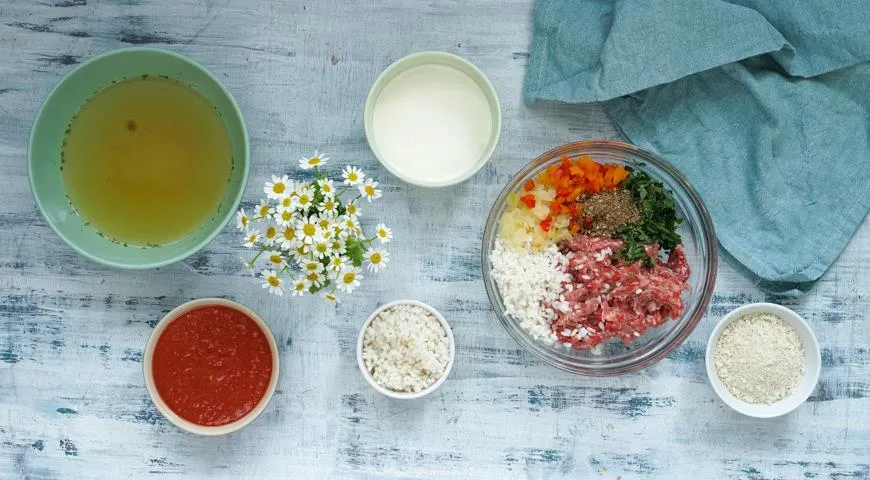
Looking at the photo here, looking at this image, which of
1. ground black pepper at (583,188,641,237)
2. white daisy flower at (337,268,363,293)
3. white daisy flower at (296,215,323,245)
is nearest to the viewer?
white daisy flower at (296,215,323,245)

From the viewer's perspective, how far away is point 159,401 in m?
1.98

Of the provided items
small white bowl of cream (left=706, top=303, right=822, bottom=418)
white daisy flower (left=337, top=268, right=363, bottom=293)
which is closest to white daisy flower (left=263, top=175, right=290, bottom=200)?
white daisy flower (left=337, top=268, right=363, bottom=293)

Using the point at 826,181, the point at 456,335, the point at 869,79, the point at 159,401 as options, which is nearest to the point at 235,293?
the point at 159,401

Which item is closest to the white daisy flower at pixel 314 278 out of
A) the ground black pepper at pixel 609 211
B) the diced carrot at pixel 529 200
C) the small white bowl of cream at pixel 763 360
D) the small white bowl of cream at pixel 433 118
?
the small white bowl of cream at pixel 433 118

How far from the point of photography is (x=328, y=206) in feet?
5.77

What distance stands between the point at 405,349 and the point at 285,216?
485 mm

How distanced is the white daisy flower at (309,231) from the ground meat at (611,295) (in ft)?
2.05

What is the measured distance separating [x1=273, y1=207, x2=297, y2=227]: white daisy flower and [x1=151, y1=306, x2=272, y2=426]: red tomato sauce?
390mm

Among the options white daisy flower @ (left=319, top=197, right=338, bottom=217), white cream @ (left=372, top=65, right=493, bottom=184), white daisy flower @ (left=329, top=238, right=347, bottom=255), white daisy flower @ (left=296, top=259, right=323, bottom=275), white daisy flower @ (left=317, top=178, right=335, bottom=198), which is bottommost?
white daisy flower @ (left=296, top=259, right=323, bottom=275)

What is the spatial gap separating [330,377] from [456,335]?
1.16 ft

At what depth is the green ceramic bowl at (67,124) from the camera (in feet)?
6.17

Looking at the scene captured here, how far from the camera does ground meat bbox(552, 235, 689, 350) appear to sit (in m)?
1.88

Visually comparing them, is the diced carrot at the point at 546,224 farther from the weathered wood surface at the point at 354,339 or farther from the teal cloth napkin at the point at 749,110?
the teal cloth napkin at the point at 749,110

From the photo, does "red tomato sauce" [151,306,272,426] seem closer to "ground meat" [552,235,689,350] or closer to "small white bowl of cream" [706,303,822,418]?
"ground meat" [552,235,689,350]
